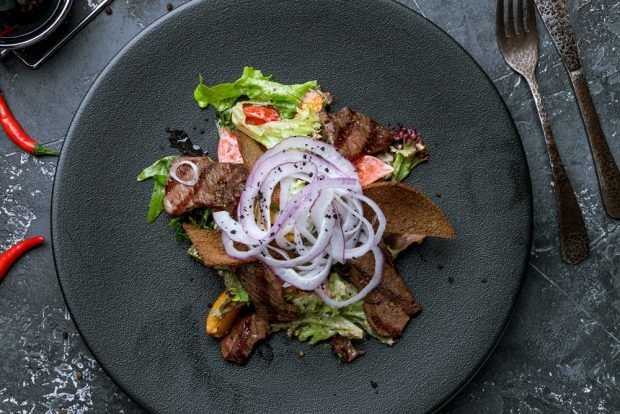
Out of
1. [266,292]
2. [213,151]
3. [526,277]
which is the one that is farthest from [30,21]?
[526,277]

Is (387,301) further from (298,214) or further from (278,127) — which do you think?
(278,127)

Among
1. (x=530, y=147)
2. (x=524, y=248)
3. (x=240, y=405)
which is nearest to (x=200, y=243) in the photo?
(x=240, y=405)

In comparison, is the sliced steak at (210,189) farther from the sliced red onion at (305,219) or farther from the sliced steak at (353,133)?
the sliced steak at (353,133)

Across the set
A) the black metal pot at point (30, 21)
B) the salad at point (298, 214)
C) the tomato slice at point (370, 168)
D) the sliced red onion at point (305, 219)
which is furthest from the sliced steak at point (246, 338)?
the black metal pot at point (30, 21)

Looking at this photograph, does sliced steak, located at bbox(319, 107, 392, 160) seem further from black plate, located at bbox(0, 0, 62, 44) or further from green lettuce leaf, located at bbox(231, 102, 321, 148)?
black plate, located at bbox(0, 0, 62, 44)

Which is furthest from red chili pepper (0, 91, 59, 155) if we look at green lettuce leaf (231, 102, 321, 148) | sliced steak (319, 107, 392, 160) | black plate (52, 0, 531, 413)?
sliced steak (319, 107, 392, 160)

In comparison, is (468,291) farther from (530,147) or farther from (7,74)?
(7,74)
